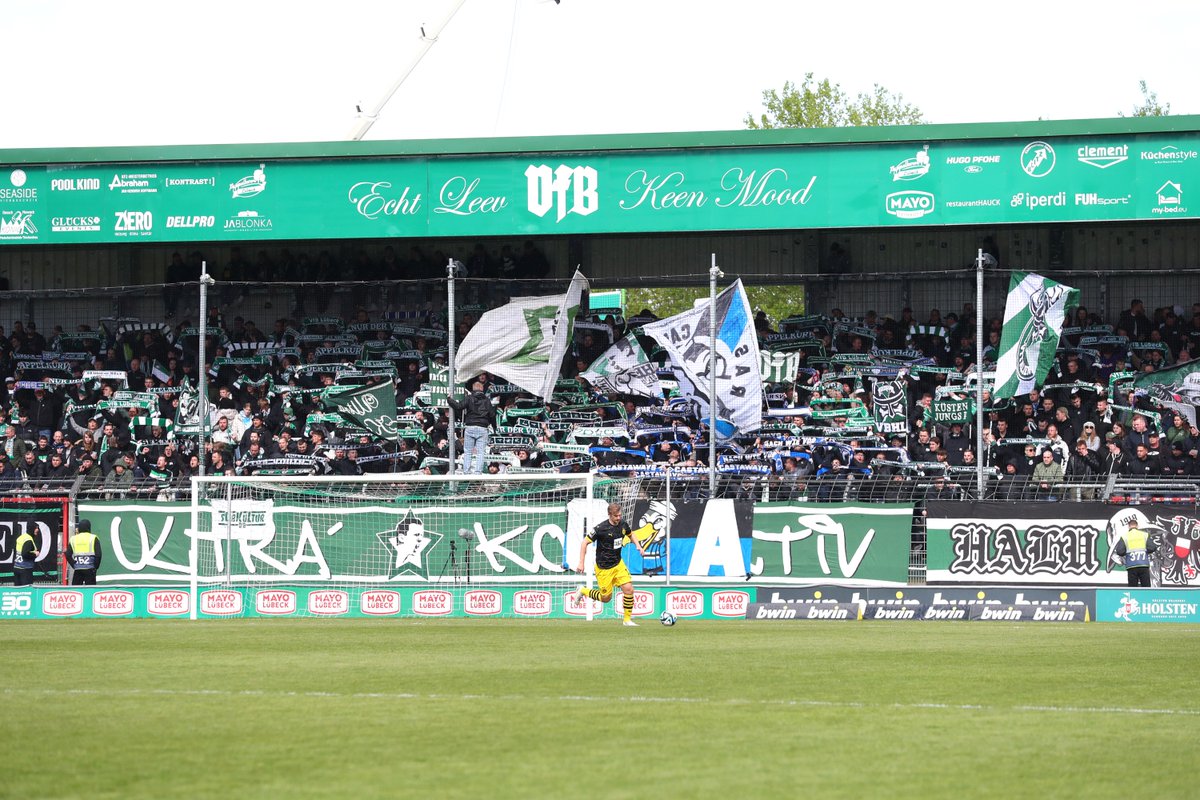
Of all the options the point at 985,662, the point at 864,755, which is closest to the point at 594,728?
the point at 864,755

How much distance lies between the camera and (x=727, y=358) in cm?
2712

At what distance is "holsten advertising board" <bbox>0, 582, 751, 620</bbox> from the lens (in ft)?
79.6

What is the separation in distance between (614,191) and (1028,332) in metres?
8.71

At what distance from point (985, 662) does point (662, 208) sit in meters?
17.3

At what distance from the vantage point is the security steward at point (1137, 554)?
967 inches

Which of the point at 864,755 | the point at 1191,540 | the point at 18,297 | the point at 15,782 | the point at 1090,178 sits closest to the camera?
the point at 15,782

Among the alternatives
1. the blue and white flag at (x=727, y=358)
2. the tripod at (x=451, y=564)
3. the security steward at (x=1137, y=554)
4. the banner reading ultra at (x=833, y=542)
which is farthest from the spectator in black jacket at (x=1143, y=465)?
the tripod at (x=451, y=564)

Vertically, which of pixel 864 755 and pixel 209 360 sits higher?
A: pixel 209 360

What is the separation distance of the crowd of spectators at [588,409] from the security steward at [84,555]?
978 millimetres

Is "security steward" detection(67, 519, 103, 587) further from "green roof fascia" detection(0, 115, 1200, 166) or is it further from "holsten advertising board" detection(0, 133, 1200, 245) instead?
"green roof fascia" detection(0, 115, 1200, 166)

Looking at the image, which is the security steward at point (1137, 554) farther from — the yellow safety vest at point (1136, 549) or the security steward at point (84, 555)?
the security steward at point (84, 555)

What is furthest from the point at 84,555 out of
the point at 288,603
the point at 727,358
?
the point at 727,358

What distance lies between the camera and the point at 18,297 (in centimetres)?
3775

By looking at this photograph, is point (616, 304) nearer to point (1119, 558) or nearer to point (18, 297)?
point (18, 297)
